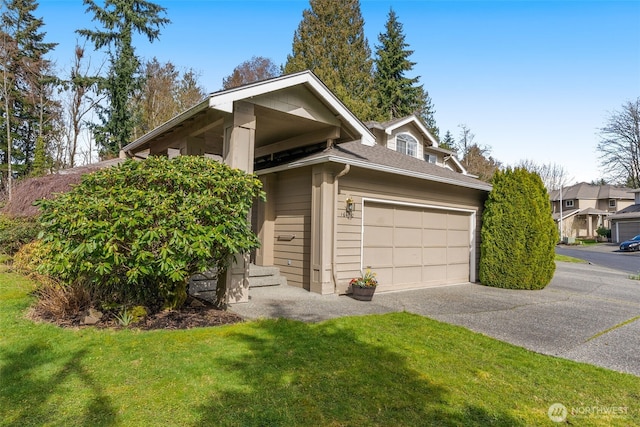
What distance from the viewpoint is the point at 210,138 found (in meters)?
7.98

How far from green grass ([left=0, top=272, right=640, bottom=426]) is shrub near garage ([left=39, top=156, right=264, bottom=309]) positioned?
2.53 ft

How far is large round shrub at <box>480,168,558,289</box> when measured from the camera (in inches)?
353

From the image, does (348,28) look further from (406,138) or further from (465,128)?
(465,128)

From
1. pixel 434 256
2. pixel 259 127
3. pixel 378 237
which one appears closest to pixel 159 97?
pixel 259 127

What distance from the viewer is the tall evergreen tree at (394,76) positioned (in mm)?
27484

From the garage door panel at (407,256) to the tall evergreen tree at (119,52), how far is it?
750 inches

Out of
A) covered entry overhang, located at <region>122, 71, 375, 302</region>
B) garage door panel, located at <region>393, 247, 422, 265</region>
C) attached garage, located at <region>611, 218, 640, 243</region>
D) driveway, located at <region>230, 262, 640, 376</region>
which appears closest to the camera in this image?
driveway, located at <region>230, 262, 640, 376</region>

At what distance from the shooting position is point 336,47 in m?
25.5

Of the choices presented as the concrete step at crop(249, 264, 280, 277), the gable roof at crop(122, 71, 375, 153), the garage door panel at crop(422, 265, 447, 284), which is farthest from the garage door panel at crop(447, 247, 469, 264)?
the concrete step at crop(249, 264, 280, 277)

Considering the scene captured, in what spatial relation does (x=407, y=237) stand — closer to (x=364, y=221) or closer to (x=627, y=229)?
(x=364, y=221)

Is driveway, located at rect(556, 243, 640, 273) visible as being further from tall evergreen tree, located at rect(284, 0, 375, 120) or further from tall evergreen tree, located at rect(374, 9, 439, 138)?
tall evergreen tree, located at rect(284, 0, 375, 120)

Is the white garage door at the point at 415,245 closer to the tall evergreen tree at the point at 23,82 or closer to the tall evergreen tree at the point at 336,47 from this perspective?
the tall evergreen tree at the point at 336,47

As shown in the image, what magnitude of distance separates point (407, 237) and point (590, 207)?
4116cm

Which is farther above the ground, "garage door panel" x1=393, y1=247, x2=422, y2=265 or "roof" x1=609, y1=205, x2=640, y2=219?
"roof" x1=609, y1=205, x2=640, y2=219
